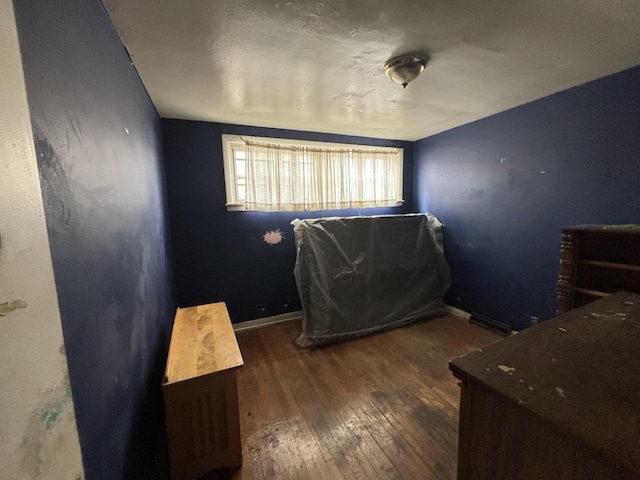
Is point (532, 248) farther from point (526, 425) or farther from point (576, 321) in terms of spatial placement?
point (526, 425)

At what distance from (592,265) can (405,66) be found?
1780 millimetres

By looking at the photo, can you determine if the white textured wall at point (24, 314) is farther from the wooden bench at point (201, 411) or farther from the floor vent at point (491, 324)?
the floor vent at point (491, 324)

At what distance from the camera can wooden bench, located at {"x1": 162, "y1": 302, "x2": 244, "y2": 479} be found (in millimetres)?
1176

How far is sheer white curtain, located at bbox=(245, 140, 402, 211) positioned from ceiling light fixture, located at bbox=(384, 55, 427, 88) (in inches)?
58.1

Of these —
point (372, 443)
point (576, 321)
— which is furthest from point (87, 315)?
point (576, 321)

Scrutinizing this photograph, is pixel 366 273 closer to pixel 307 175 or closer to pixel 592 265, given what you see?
pixel 307 175

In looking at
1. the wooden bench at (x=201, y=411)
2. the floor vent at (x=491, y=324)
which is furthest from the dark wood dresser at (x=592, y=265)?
the wooden bench at (x=201, y=411)

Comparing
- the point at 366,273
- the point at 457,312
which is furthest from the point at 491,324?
the point at 366,273

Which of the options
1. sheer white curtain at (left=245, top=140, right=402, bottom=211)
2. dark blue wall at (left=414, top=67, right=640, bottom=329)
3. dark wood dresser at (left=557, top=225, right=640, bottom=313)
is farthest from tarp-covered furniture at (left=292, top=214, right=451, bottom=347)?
dark wood dresser at (left=557, top=225, right=640, bottom=313)

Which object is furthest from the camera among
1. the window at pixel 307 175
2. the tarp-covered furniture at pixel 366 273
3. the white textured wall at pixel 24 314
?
the window at pixel 307 175

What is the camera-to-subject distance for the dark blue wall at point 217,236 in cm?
251

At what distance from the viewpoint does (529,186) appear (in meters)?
2.28

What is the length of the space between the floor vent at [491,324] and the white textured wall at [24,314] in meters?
3.12

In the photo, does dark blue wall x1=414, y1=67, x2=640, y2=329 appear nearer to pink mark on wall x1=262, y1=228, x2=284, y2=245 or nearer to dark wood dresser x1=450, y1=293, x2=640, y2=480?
dark wood dresser x1=450, y1=293, x2=640, y2=480
